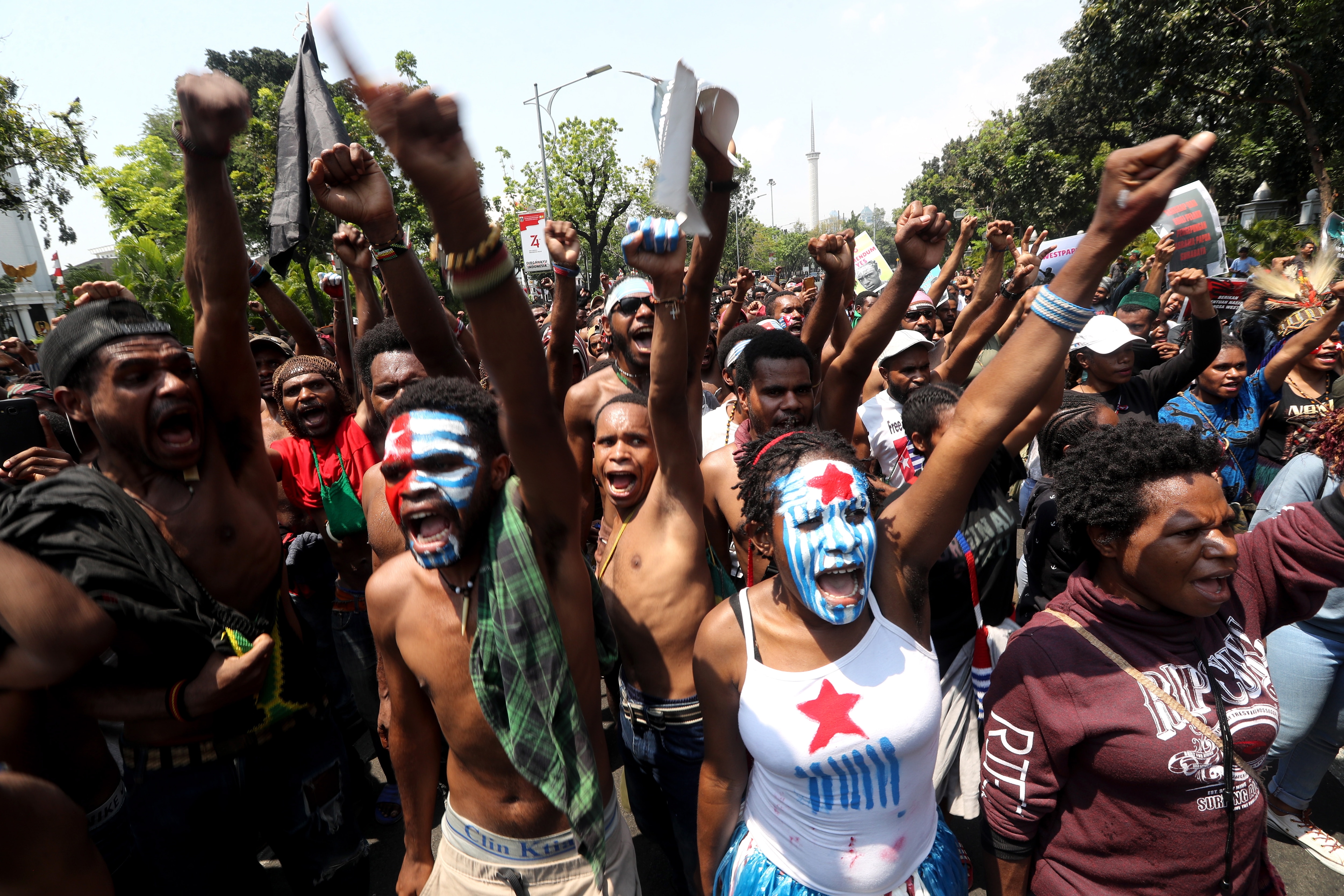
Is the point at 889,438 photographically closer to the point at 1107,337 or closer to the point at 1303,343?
the point at 1107,337

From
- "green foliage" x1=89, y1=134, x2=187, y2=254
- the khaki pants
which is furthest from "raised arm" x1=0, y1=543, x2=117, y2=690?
"green foliage" x1=89, y1=134, x2=187, y2=254

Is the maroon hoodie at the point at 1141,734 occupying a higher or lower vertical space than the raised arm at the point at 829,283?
lower

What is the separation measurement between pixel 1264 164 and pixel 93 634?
21.2 metres

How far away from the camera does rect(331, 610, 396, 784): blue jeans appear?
143 inches

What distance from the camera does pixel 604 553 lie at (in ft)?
9.52

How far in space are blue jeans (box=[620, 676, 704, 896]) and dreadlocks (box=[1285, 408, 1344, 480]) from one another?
2260 mm

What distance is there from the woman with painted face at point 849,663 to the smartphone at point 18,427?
259 centimetres

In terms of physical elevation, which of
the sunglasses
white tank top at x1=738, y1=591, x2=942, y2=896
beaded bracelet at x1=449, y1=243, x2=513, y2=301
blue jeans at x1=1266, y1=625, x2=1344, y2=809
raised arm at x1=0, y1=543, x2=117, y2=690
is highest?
beaded bracelet at x1=449, y1=243, x2=513, y2=301

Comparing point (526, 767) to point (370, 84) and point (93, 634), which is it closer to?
point (93, 634)

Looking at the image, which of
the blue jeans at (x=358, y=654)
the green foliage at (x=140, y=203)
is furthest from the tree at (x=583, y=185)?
the blue jeans at (x=358, y=654)

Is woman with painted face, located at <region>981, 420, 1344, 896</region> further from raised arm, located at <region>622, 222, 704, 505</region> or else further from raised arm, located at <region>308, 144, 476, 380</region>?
raised arm, located at <region>308, 144, 476, 380</region>

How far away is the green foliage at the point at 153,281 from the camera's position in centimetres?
1341

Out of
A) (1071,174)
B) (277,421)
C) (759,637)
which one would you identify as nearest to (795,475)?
(759,637)

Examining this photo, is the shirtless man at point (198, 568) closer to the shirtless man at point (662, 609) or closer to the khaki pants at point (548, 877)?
the khaki pants at point (548, 877)
